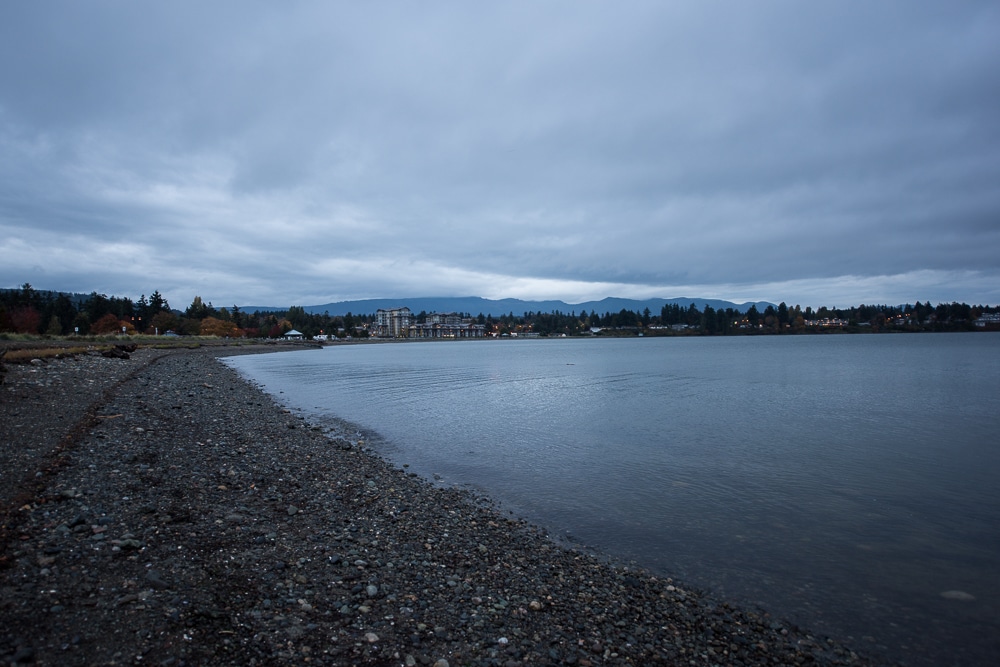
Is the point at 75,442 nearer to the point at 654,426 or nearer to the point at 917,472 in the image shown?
the point at 654,426

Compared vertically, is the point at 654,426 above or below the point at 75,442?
below

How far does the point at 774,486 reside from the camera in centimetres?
1430

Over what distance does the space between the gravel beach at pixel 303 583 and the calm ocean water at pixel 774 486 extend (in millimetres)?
1400

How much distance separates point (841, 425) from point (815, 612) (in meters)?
19.6

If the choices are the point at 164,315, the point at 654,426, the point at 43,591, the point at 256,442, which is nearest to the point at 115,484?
the point at 43,591

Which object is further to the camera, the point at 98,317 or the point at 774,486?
the point at 98,317

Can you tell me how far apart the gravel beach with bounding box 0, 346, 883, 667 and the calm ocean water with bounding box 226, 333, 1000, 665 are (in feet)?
4.59

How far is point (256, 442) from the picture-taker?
16.5 meters

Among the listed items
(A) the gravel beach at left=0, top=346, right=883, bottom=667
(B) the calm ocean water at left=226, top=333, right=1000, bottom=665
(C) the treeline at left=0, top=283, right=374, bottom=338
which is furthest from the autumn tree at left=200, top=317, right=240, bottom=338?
(A) the gravel beach at left=0, top=346, right=883, bottom=667

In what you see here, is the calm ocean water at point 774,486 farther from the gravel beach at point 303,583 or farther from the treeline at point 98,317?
the treeline at point 98,317

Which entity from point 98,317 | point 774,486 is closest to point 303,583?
point 774,486

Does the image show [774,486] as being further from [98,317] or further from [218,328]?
[218,328]

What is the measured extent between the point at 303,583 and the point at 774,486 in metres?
12.7

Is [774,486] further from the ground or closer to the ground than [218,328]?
closer to the ground
